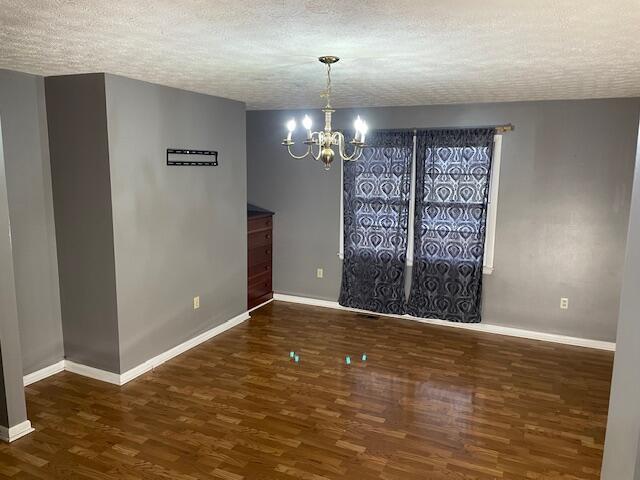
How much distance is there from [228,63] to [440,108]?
256 cm

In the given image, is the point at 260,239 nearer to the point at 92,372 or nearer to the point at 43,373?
the point at 92,372

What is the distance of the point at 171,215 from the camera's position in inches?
159

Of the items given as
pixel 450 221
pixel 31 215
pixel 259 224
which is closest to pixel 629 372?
pixel 450 221

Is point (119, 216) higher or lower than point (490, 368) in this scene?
higher

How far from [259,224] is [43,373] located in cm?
256

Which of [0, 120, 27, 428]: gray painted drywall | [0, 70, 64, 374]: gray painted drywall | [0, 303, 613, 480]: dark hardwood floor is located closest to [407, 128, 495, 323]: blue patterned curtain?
[0, 303, 613, 480]: dark hardwood floor

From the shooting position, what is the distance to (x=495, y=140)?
15.1 ft

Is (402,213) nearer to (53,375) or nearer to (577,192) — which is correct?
(577,192)

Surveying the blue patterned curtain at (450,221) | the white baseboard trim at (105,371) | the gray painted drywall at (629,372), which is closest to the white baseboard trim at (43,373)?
the white baseboard trim at (105,371)

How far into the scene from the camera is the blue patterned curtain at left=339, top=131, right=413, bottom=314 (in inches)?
196

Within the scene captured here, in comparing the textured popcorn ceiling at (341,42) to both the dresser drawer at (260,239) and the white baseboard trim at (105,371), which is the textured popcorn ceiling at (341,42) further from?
the white baseboard trim at (105,371)

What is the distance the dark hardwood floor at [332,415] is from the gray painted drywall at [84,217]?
0.36 m

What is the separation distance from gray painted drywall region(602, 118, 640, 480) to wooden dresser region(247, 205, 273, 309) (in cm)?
417

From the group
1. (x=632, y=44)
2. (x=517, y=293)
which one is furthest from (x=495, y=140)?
(x=632, y=44)
